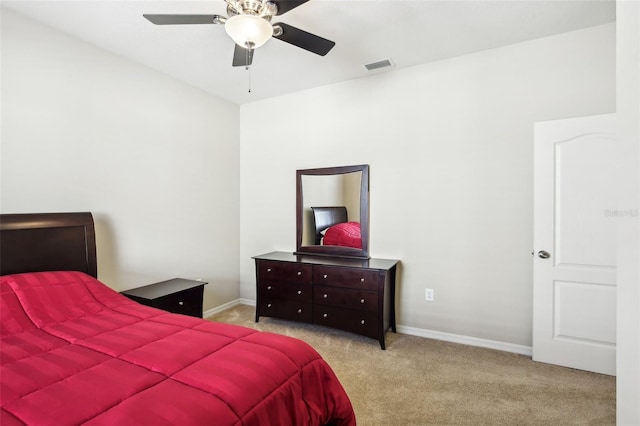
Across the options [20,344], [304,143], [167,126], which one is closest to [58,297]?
[20,344]

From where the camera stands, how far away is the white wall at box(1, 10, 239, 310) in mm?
2309

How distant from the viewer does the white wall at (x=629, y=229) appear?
0.97m

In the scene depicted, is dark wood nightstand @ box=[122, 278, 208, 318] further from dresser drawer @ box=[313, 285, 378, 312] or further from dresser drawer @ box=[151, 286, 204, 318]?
dresser drawer @ box=[313, 285, 378, 312]

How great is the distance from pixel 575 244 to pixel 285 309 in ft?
8.63

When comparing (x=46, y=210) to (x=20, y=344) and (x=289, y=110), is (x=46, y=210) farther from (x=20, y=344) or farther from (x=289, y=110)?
(x=289, y=110)

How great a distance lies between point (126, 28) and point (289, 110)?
1810 mm

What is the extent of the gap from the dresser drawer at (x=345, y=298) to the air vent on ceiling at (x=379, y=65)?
2159 millimetres

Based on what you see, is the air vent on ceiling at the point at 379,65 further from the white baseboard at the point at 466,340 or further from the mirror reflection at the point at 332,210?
the white baseboard at the point at 466,340

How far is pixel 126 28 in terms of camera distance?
2.50m

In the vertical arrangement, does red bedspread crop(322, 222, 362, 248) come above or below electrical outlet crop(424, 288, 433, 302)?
above

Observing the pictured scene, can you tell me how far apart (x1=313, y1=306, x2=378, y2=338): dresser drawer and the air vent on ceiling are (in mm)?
2344

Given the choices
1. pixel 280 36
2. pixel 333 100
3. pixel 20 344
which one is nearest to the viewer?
pixel 20 344

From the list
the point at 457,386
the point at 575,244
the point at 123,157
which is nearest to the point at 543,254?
the point at 575,244

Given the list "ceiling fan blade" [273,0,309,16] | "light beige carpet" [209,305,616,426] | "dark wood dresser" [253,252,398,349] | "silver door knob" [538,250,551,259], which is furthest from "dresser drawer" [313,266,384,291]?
"ceiling fan blade" [273,0,309,16]
